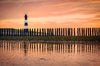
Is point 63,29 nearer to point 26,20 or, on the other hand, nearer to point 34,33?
point 34,33

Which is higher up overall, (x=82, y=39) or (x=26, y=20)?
(x=26, y=20)

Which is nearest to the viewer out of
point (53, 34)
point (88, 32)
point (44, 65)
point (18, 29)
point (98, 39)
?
point (44, 65)

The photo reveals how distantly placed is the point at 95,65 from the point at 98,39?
892 inches

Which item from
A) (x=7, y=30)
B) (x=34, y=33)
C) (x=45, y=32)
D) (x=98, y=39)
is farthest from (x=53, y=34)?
(x=7, y=30)

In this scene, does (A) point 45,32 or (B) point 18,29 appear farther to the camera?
(B) point 18,29

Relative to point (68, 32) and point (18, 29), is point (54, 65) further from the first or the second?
point (18, 29)

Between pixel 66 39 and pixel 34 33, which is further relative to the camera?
pixel 34 33

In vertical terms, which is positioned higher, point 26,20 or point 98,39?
point 26,20

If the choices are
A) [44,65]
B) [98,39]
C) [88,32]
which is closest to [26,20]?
[88,32]

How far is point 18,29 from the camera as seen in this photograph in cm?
4222

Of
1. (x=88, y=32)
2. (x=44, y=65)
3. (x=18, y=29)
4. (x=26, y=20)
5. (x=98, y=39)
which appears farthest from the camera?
(x=26, y=20)

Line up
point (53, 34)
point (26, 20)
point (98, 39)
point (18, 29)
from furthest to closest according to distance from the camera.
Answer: point (26, 20) < point (18, 29) < point (53, 34) < point (98, 39)

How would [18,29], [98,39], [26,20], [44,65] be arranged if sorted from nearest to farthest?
[44,65], [98,39], [18,29], [26,20]

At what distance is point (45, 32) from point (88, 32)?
415 inches
